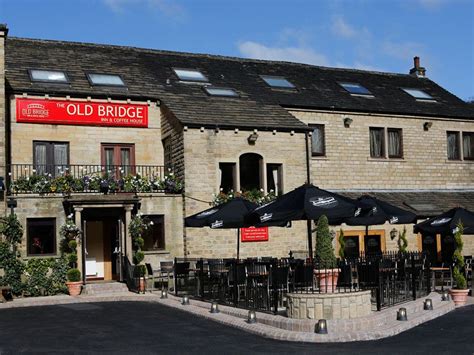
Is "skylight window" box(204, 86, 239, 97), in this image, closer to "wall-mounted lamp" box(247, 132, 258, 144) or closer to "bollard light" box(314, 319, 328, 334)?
"wall-mounted lamp" box(247, 132, 258, 144)

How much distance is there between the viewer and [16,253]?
19.3 meters

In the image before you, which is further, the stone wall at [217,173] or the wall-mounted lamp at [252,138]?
the wall-mounted lamp at [252,138]

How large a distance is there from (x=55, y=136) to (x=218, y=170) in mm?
5600

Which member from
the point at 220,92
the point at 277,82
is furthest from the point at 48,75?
the point at 277,82

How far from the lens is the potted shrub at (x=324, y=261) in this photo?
474 inches

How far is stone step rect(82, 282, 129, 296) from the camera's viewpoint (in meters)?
19.3

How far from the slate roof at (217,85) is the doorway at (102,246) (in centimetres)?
425

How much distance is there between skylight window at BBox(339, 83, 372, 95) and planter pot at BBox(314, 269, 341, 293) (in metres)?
17.4

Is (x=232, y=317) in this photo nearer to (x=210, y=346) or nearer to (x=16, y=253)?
(x=210, y=346)

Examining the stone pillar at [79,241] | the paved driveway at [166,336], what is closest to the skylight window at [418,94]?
the paved driveway at [166,336]

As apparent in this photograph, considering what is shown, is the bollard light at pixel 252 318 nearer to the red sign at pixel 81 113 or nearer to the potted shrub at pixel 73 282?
the potted shrub at pixel 73 282

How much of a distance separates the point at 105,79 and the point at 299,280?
13082 millimetres

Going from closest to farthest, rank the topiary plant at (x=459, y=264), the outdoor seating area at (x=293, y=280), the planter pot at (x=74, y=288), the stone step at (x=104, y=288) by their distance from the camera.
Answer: the outdoor seating area at (x=293, y=280)
the topiary plant at (x=459, y=264)
the planter pot at (x=74, y=288)
the stone step at (x=104, y=288)

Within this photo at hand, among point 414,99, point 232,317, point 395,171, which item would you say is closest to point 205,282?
point 232,317
